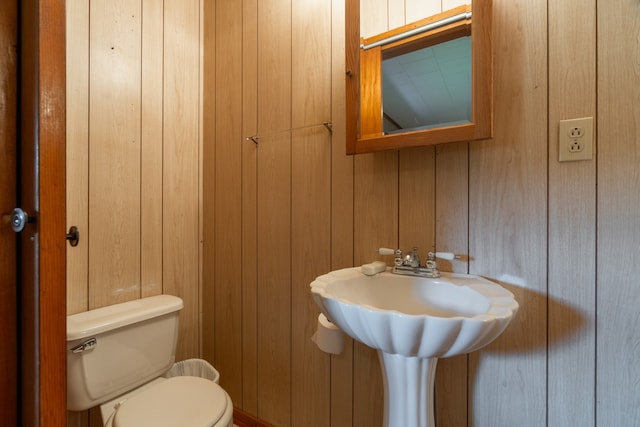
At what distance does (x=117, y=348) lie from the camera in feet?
3.68

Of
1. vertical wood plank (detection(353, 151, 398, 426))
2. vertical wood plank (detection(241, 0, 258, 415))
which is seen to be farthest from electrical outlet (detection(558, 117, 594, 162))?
vertical wood plank (detection(241, 0, 258, 415))

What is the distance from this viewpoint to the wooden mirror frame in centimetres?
86

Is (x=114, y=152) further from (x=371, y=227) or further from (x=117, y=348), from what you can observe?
(x=371, y=227)

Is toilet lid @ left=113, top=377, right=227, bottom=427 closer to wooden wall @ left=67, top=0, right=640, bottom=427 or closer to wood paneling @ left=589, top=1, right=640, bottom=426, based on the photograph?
wooden wall @ left=67, top=0, right=640, bottom=427

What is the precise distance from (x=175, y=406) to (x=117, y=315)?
0.42 meters

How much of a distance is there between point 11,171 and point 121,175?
55 centimetres

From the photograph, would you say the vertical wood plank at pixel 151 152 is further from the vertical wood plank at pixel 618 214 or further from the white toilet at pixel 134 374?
the vertical wood plank at pixel 618 214

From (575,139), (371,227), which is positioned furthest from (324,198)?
(575,139)

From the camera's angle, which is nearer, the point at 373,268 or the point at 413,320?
the point at 413,320

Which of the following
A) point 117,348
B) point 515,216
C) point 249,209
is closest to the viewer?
point 515,216

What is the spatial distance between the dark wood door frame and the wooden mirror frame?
2.72 ft

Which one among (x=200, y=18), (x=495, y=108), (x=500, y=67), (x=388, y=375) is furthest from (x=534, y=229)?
(x=200, y=18)

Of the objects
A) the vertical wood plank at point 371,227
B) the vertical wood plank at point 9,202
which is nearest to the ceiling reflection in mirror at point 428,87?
the vertical wood plank at point 371,227

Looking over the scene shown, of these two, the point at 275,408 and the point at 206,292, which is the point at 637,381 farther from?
the point at 206,292
